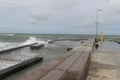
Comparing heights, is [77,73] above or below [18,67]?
above

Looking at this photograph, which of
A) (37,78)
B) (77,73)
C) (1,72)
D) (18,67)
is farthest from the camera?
(18,67)

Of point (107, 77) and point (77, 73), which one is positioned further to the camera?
point (107, 77)

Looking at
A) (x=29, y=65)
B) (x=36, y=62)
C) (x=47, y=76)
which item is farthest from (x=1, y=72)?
(x=47, y=76)

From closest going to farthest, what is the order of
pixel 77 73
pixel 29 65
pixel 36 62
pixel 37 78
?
1. pixel 37 78
2. pixel 77 73
3. pixel 29 65
4. pixel 36 62

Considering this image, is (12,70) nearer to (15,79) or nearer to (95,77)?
(15,79)

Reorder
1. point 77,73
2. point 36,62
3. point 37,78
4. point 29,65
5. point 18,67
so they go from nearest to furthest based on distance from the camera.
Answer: point 37,78, point 77,73, point 18,67, point 29,65, point 36,62

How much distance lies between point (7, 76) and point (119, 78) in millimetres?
3949

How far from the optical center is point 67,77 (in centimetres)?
310

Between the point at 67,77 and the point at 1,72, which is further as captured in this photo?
the point at 1,72

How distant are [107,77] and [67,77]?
2.49m

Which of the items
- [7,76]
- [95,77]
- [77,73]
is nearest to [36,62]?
[7,76]

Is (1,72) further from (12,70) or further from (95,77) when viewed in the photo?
(95,77)

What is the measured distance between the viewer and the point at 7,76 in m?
6.54

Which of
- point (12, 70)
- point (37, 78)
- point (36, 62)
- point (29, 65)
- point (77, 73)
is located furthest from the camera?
point (36, 62)
